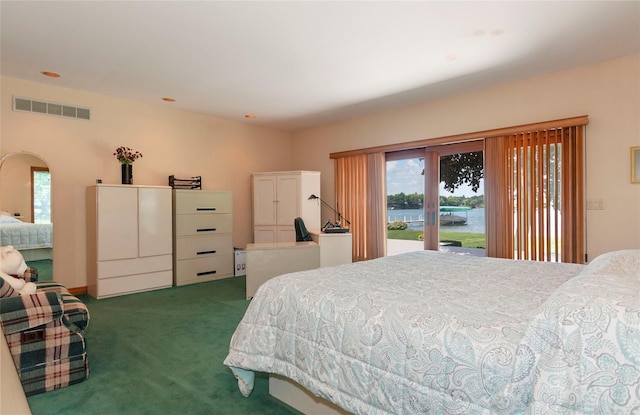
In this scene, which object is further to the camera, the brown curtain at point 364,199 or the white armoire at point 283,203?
the white armoire at point 283,203

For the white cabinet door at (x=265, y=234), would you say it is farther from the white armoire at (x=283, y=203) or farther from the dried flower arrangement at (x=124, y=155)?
the dried flower arrangement at (x=124, y=155)

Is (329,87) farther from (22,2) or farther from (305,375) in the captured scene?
(305,375)

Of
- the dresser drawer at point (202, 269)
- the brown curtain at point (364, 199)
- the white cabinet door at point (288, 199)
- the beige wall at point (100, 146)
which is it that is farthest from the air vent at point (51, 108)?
the brown curtain at point (364, 199)

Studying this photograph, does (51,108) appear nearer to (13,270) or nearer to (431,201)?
(13,270)

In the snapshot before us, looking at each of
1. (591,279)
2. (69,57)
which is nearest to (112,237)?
(69,57)

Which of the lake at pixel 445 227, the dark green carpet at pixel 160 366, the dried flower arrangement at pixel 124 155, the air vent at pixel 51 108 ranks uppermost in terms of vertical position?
the air vent at pixel 51 108

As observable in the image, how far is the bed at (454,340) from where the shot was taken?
A: 0.99 meters

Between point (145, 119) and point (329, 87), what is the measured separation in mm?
2655

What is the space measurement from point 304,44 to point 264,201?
316 cm

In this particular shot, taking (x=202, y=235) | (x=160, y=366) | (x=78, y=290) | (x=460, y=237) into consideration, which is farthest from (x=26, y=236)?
(x=460, y=237)

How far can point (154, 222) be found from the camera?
15.2ft

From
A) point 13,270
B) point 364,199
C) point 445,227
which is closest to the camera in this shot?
point 13,270

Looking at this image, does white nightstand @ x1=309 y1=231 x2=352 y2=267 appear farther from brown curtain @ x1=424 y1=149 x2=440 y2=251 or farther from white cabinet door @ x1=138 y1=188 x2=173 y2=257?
white cabinet door @ x1=138 y1=188 x2=173 y2=257

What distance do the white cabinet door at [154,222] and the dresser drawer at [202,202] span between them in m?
0.18
